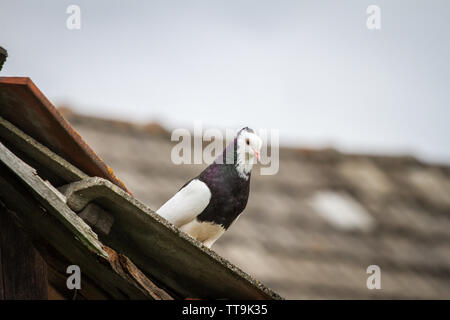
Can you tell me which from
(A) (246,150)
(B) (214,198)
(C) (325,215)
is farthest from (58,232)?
(C) (325,215)

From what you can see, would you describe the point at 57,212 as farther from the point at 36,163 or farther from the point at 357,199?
the point at 357,199

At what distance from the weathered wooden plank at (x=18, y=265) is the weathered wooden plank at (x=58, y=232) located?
0.06 meters

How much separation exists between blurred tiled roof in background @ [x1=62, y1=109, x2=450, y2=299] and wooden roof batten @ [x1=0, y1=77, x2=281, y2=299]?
288 centimetres

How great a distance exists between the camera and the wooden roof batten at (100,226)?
2256mm

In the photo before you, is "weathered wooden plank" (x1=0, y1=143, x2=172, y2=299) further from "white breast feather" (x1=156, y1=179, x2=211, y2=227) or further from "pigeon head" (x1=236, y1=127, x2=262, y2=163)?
"pigeon head" (x1=236, y1=127, x2=262, y2=163)

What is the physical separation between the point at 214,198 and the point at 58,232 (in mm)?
918

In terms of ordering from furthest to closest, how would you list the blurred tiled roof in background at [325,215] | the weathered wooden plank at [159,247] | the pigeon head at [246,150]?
the blurred tiled roof in background at [325,215] → the pigeon head at [246,150] → the weathered wooden plank at [159,247]

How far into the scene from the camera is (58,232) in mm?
2482

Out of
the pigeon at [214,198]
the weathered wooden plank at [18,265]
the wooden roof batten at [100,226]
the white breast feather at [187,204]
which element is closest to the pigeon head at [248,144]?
the pigeon at [214,198]

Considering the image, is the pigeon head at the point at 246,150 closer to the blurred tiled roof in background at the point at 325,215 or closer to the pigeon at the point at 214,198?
the pigeon at the point at 214,198

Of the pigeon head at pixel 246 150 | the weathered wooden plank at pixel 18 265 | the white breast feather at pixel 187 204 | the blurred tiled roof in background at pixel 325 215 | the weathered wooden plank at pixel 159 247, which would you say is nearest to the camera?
the weathered wooden plank at pixel 159 247

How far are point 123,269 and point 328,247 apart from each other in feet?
12.8

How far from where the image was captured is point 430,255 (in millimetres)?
6387
